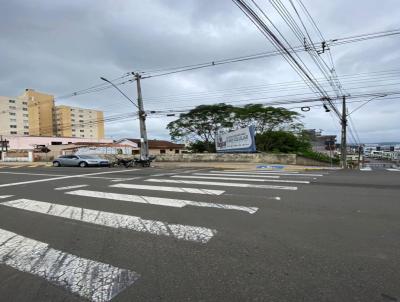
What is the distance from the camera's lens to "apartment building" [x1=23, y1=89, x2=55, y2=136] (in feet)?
283

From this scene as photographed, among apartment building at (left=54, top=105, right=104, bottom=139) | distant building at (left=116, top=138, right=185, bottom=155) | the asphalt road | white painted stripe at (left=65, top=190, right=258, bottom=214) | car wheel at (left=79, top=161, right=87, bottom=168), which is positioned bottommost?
the asphalt road

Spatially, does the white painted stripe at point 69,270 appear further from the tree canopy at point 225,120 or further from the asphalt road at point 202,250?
the tree canopy at point 225,120

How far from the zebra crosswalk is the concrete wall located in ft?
55.6

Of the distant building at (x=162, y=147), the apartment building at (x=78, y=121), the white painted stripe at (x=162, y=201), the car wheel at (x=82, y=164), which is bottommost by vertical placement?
the white painted stripe at (x=162, y=201)

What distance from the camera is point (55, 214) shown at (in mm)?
6559

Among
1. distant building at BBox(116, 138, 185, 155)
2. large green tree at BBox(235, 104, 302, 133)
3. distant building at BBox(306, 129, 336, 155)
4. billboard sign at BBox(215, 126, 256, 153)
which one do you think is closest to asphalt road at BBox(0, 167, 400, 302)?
billboard sign at BBox(215, 126, 256, 153)

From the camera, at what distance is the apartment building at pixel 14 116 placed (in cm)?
8644

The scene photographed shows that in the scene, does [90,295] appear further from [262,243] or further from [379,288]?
[379,288]

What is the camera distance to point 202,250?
4.19m

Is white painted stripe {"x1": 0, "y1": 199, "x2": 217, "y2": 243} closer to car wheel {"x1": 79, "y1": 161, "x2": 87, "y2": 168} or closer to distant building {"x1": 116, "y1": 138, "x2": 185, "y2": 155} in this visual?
car wheel {"x1": 79, "y1": 161, "x2": 87, "y2": 168}

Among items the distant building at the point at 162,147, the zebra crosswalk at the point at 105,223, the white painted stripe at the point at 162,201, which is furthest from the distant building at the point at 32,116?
the zebra crosswalk at the point at 105,223

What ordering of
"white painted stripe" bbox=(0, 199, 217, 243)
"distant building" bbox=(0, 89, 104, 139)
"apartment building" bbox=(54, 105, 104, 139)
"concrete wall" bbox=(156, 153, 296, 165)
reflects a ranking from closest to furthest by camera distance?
"white painted stripe" bbox=(0, 199, 217, 243)
"concrete wall" bbox=(156, 153, 296, 165)
"distant building" bbox=(0, 89, 104, 139)
"apartment building" bbox=(54, 105, 104, 139)

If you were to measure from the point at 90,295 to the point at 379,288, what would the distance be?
9.80ft

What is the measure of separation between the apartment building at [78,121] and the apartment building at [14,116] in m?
8.90
